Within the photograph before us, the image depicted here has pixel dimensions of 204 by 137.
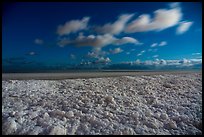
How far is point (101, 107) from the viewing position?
465cm

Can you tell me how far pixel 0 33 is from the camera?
4.32 meters

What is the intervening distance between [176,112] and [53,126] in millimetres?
2570

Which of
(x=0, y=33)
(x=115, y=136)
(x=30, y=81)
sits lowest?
(x=115, y=136)

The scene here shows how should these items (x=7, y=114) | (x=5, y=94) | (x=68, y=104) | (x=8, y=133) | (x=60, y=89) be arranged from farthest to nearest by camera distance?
1. (x=60, y=89)
2. (x=5, y=94)
3. (x=68, y=104)
4. (x=7, y=114)
5. (x=8, y=133)

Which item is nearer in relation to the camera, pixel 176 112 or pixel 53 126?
pixel 53 126

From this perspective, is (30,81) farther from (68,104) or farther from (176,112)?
(176,112)

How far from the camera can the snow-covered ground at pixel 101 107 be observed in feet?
13.1

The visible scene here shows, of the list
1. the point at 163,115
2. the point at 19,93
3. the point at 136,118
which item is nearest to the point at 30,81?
the point at 19,93

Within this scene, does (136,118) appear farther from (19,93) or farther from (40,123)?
(19,93)

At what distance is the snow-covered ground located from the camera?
3990mm

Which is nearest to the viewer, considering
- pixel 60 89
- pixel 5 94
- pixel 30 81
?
pixel 5 94

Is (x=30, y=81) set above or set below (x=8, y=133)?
above

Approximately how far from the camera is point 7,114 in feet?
13.9

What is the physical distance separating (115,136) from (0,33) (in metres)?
2.95
